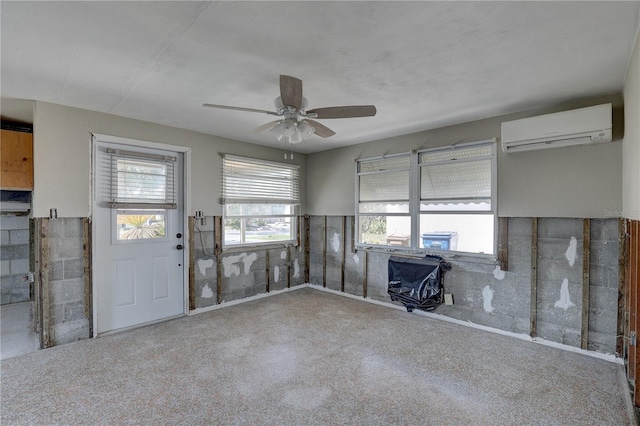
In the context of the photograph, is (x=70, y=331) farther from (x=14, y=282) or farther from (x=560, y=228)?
(x=560, y=228)

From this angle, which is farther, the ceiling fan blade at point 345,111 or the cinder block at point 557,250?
the cinder block at point 557,250

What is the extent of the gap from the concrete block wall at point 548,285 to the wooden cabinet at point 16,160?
5.15 meters

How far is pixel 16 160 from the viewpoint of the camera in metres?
3.29

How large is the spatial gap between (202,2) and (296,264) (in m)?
4.64

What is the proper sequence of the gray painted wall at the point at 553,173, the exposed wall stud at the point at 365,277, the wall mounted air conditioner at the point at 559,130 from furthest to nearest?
1. the exposed wall stud at the point at 365,277
2. the gray painted wall at the point at 553,173
3. the wall mounted air conditioner at the point at 559,130

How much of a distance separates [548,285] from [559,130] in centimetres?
168

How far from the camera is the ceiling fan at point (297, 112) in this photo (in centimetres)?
228

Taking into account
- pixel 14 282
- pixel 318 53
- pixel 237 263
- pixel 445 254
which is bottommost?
pixel 14 282

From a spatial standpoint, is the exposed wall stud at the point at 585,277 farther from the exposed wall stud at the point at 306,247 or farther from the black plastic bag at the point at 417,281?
the exposed wall stud at the point at 306,247

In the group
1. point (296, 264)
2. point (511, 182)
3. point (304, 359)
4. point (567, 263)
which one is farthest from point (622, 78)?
point (296, 264)

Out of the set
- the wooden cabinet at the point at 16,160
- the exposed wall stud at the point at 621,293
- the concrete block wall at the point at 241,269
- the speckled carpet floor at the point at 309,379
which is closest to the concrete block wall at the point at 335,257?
the concrete block wall at the point at 241,269

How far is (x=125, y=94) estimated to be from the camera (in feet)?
9.90

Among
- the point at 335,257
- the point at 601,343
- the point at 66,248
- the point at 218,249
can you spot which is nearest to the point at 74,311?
the point at 66,248

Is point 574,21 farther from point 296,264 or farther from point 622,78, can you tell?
point 296,264
